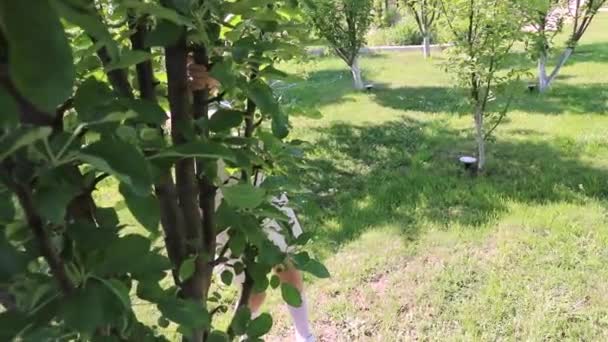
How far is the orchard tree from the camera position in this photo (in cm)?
38

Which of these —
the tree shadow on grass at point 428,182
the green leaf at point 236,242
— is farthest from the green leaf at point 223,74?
the tree shadow on grass at point 428,182

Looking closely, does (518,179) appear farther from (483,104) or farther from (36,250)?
(36,250)

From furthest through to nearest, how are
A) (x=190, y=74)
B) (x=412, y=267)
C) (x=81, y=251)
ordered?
(x=412, y=267), (x=190, y=74), (x=81, y=251)

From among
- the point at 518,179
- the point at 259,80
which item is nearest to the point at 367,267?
the point at 518,179

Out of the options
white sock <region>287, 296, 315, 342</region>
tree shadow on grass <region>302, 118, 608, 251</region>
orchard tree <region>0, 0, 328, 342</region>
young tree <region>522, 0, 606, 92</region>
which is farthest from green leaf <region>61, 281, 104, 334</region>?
young tree <region>522, 0, 606, 92</region>

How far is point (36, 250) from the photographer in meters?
0.49

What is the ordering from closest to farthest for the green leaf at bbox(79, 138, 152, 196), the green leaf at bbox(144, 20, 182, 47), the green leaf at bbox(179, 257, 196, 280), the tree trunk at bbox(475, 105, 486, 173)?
the green leaf at bbox(79, 138, 152, 196) < the green leaf at bbox(144, 20, 182, 47) < the green leaf at bbox(179, 257, 196, 280) < the tree trunk at bbox(475, 105, 486, 173)

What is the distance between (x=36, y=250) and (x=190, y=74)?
35 cm

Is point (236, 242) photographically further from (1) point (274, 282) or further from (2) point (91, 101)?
(2) point (91, 101)

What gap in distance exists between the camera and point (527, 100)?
6961mm

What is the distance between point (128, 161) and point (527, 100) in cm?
716

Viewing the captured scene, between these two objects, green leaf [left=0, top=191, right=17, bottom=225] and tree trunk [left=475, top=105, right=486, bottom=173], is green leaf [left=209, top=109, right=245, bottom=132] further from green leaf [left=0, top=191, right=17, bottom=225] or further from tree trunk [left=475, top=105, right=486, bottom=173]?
tree trunk [left=475, top=105, right=486, bottom=173]

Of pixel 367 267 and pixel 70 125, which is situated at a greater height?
pixel 70 125

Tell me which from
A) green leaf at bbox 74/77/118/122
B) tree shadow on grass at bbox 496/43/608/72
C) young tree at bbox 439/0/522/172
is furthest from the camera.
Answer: tree shadow on grass at bbox 496/43/608/72
